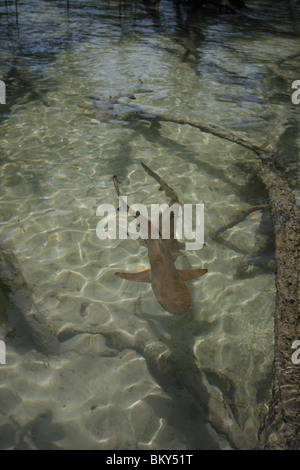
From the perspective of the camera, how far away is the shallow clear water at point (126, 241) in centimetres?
312

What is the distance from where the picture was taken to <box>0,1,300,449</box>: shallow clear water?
312 cm

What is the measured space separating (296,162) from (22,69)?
817 cm

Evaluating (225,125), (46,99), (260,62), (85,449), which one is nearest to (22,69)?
(46,99)

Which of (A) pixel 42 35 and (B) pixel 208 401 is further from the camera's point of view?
(A) pixel 42 35

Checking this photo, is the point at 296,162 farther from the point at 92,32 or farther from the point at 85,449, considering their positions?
the point at 92,32

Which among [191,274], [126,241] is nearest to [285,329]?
[191,274]

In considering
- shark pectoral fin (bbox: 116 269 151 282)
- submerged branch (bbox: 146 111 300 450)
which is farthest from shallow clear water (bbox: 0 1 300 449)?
shark pectoral fin (bbox: 116 269 151 282)

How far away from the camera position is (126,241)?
4977mm

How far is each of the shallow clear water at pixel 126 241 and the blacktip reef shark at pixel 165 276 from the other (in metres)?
0.76

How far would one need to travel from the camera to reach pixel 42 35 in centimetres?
1299

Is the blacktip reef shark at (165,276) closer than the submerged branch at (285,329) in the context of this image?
No

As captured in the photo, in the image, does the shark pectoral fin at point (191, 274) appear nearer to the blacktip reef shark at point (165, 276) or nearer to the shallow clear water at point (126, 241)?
the blacktip reef shark at point (165, 276)

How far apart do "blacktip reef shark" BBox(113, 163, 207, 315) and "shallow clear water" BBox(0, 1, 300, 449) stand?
76 cm

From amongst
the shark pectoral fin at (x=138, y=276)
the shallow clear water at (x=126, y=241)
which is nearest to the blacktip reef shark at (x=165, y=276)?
the shark pectoral fin at (x=138, y=276)
